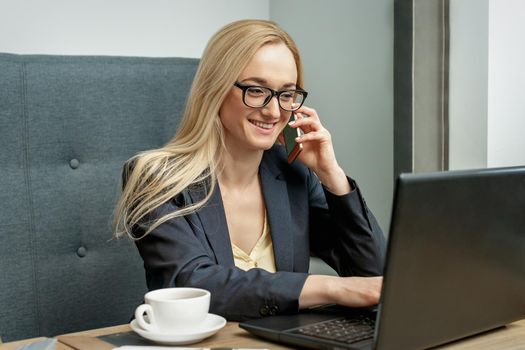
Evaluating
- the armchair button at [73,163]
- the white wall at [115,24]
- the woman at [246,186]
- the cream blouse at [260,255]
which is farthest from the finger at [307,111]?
the white wall at [115,24]

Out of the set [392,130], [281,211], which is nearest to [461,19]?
[392,130]

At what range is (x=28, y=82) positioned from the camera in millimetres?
1825

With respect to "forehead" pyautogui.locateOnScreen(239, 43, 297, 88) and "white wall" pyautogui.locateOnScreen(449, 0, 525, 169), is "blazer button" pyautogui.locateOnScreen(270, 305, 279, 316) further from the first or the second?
"white wall" pyautogui.locateOnScreen(449, 0, 525, 169)

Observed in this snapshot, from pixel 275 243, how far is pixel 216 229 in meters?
0.17

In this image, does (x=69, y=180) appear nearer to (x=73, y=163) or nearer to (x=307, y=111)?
(x=73, y=163)

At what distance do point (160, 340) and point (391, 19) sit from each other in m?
1.41

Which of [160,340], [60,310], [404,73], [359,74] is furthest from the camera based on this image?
[359,74]

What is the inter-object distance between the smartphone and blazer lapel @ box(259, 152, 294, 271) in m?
0.06

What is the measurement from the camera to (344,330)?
1.14 m

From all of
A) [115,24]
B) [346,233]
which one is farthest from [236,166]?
[115,24]

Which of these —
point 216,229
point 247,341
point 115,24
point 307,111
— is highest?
point 115,24

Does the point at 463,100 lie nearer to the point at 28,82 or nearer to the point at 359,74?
the point at 359,74

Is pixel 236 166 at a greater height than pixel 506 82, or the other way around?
pixel 506 82

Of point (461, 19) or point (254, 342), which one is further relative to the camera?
point (461, 19)
